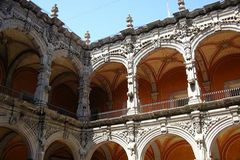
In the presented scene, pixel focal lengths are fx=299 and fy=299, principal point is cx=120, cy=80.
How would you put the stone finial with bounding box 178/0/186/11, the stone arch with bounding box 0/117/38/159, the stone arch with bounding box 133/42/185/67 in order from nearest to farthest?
the stone arch with bounding box 0/117/38/159 < the stone arch with bounding box 133/42/185/67 < the stone finial with bounding box 178/0/186/11

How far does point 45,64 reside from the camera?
14.6 metres

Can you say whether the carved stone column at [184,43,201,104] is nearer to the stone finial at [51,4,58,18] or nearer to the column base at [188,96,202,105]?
the column base at [188,96,202,105]

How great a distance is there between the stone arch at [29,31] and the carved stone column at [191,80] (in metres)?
6.92

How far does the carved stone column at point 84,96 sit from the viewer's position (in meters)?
15.7

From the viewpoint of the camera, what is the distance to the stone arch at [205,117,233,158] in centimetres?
1189

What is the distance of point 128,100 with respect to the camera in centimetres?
1472

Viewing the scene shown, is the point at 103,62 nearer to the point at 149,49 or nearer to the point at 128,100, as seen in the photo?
the point at 149,49

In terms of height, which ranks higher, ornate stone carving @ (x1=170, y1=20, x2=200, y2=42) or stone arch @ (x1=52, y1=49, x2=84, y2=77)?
ornate stone carving @ (x1=170, y1=20, x2=200, y2=42)

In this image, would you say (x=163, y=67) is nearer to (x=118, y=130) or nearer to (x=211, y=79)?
(x=211, y=79)

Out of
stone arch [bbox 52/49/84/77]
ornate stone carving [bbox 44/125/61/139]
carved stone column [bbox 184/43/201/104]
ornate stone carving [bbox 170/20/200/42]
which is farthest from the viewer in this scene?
stone arch [bbox 52/49/84/77]

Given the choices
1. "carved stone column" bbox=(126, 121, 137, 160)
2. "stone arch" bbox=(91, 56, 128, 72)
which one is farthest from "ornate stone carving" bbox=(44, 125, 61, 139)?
"stone arch" bbox=(91, 56, 128, 72)

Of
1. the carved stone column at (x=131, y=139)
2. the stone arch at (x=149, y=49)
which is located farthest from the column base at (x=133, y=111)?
the stone arch at (x=149, y=49)

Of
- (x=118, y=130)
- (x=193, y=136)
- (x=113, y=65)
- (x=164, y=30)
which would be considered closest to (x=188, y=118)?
(x=193, y=136)

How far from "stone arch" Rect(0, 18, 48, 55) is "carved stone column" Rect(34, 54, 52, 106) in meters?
0.41
